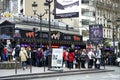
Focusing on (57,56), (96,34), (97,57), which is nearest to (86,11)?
(96,34)

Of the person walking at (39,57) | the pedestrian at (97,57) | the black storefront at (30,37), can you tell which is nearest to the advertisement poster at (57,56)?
the person walking at (39,57)

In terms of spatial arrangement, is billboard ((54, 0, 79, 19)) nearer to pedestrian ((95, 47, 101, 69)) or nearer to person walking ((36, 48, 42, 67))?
person walking ((36, 48, 42, 67))

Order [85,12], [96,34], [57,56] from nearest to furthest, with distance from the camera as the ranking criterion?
[57,56] → [96,34] → [85,12]

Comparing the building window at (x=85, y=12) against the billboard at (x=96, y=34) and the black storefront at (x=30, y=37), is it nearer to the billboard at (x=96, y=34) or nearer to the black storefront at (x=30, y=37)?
the black storefront at (x=30, y=37)

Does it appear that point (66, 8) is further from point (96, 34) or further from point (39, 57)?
point (96, 34)

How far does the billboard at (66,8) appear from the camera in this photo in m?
28.3

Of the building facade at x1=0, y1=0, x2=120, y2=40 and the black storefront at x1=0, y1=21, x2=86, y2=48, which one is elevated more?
the building facade at x1=0, y1=0, x2=120, y2=40

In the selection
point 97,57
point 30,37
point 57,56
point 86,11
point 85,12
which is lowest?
point 97,57

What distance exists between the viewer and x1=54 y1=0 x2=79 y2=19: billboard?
2833cm

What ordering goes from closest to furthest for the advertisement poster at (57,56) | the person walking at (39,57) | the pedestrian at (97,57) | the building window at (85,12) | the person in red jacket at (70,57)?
the advertisement poster at (57,56) < the person in red jacket at (70,57) < the person walking at (39,57) < the pedestrian at (97,57) < the building window at (85,12)

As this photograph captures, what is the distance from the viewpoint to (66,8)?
93.9ft

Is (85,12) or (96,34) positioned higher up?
(85,12)

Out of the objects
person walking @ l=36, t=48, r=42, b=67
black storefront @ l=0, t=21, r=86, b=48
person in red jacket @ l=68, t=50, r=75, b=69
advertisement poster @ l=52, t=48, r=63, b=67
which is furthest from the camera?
black storefront @ l=0, t=21, r=86, b=48

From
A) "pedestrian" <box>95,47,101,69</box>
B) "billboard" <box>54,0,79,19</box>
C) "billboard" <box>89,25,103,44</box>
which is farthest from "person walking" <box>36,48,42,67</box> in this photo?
"billboard" <box>89,25,103,44</box>
